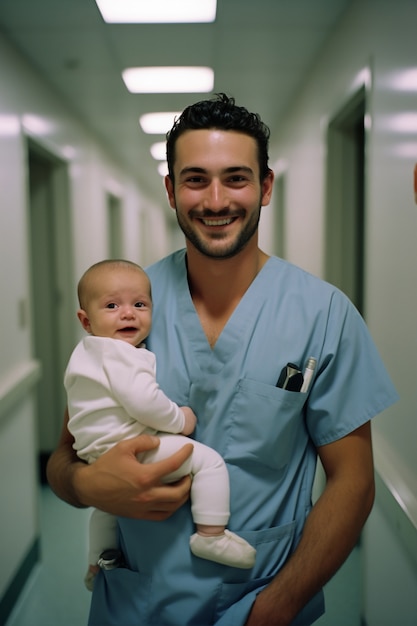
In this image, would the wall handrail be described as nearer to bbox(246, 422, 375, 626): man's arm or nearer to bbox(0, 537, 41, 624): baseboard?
bbox(0, 537, 41, 624): baseboard

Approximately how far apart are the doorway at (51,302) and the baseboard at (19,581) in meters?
0.77

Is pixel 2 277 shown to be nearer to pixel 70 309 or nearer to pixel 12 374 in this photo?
pixel 12 374

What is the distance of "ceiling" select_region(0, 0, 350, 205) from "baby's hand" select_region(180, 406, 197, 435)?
4.03ft

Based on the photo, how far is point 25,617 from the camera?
1649 mm

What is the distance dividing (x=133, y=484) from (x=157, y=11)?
137 centimetres

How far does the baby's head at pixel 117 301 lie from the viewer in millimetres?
839

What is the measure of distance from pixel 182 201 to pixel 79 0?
3.28 ft

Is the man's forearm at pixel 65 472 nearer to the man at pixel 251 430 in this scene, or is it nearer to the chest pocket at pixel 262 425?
the man at pixel 251 430

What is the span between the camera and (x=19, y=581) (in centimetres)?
179

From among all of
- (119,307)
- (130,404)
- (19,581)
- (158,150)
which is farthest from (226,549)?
(158,150)

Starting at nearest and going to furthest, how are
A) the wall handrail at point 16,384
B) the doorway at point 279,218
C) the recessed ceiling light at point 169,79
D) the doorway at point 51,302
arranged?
the wall handrail at point 16,384, the recessed ceiling light at point 169,79, the doorway at point 51,302, the doorway at point 279,218

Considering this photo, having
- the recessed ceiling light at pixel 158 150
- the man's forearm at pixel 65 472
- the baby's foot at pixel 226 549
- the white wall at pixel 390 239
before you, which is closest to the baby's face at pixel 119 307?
the man's forearm at pixel 65 472

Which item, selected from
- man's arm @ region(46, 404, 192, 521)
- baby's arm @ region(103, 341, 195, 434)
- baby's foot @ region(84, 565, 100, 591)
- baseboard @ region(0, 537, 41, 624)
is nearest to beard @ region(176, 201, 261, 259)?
baby's arm @ region(103, 341, 195, 434)

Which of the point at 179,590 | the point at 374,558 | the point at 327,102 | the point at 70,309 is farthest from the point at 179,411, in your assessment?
the point at 70,309
